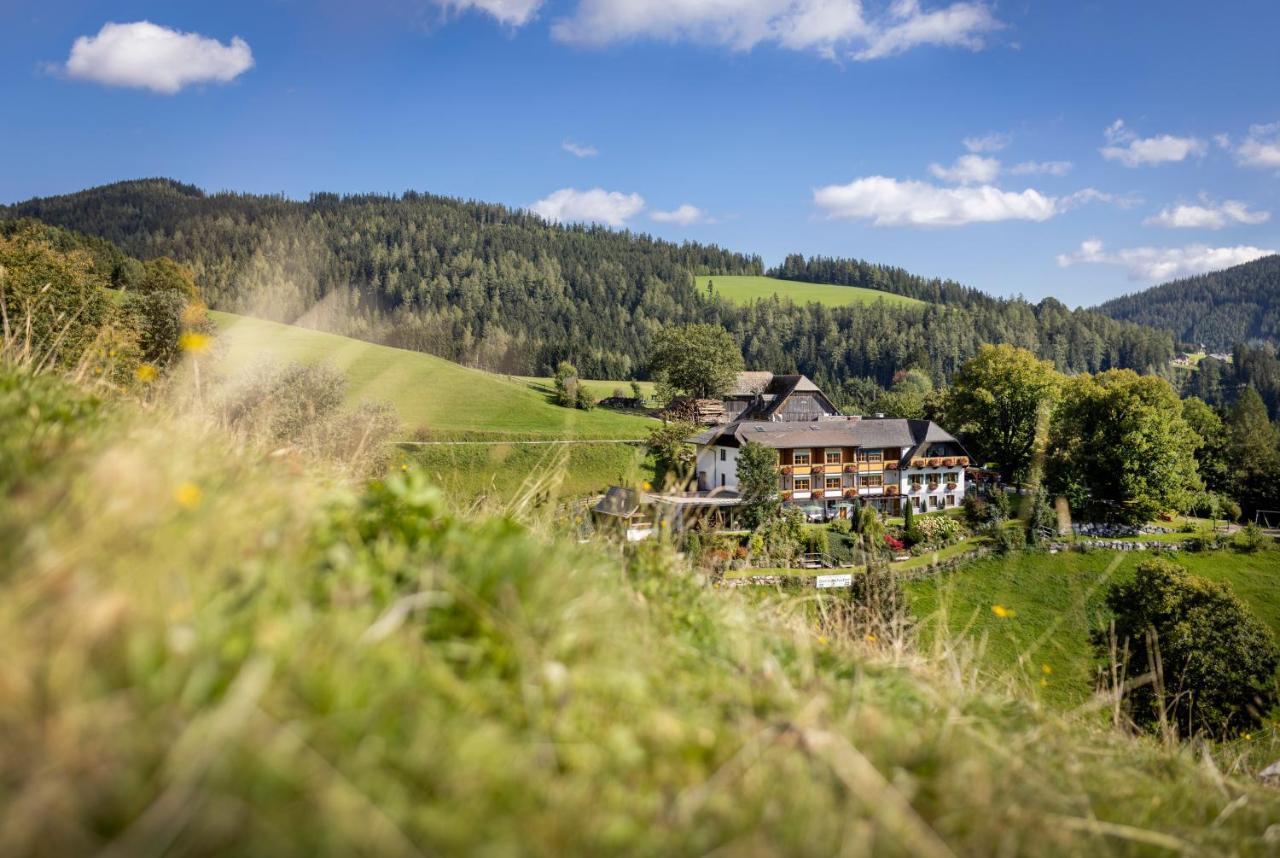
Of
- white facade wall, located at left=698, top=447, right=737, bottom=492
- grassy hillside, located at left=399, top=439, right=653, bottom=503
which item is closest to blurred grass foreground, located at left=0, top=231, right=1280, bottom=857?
grassy hillside, located at left=399, top=439, right=653, bottom=503

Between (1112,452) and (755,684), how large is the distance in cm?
4360

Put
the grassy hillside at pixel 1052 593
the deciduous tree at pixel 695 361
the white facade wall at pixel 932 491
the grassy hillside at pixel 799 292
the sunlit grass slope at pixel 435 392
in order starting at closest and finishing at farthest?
the grassy hillside at pixel 1052 593
the white facade wall at pixel 932 491
the sunlit grass slope at pixel 435 392
the deciduous tree at pixel 695 361
the grassy hillside at pixel 799 292

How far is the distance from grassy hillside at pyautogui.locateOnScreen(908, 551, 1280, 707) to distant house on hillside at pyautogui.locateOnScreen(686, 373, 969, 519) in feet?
39.4

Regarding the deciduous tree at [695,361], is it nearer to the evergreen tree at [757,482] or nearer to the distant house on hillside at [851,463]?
the distant house on hillside at [851,463]

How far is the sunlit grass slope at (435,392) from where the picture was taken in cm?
5675

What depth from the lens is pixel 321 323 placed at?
120562 millimetres

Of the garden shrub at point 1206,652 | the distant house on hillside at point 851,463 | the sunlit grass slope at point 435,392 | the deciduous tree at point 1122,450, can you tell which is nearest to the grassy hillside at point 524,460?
the sunlit grass slope at point 435,392

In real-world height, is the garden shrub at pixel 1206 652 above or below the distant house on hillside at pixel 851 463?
below

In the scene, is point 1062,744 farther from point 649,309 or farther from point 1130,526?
point 649,309

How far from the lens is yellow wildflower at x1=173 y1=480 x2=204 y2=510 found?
2309 mm

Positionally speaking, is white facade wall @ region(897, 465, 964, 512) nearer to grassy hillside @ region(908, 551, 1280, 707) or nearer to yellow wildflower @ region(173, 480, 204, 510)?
grassy hillside @ region(908, 551, 1280, 707)

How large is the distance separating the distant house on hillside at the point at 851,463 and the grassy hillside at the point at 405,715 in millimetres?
37438

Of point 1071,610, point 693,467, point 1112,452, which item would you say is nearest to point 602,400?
point 1112,452

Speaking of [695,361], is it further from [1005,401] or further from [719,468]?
[1005,401]
